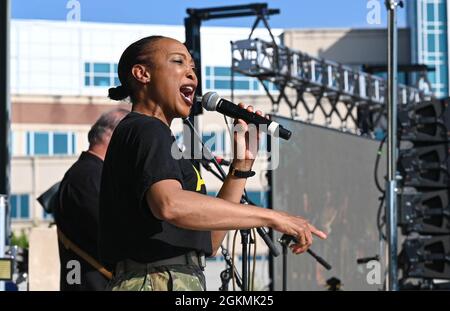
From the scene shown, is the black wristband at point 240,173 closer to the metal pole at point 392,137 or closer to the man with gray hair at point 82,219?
the man with gray hair at point 82,219

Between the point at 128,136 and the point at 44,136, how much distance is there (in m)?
44.1

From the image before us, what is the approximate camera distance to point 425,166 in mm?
10008

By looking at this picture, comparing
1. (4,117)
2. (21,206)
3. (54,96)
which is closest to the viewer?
(4,117)

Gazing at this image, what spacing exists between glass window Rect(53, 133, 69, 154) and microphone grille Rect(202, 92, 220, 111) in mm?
43454

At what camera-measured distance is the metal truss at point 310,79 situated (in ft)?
46.8

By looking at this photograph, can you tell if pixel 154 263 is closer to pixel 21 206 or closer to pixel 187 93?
pixel 187 93

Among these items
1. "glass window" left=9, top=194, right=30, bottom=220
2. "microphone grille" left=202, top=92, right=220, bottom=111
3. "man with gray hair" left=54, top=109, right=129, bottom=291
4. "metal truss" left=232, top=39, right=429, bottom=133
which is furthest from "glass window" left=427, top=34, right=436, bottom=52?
"microphone grille" left=202, top=92, right=220, bottom=111

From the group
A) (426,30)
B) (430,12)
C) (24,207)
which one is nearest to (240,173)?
(24,207)

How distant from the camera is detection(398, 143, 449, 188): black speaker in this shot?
9.89 m

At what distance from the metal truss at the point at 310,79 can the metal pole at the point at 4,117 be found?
20.7ft

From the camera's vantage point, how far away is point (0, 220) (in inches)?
214

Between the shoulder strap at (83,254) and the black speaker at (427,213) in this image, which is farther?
the black speaker at (427,213)

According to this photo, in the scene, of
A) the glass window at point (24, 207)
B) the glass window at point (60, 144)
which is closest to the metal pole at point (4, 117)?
the glass window at point (24, 207)

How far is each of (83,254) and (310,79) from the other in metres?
12.7
